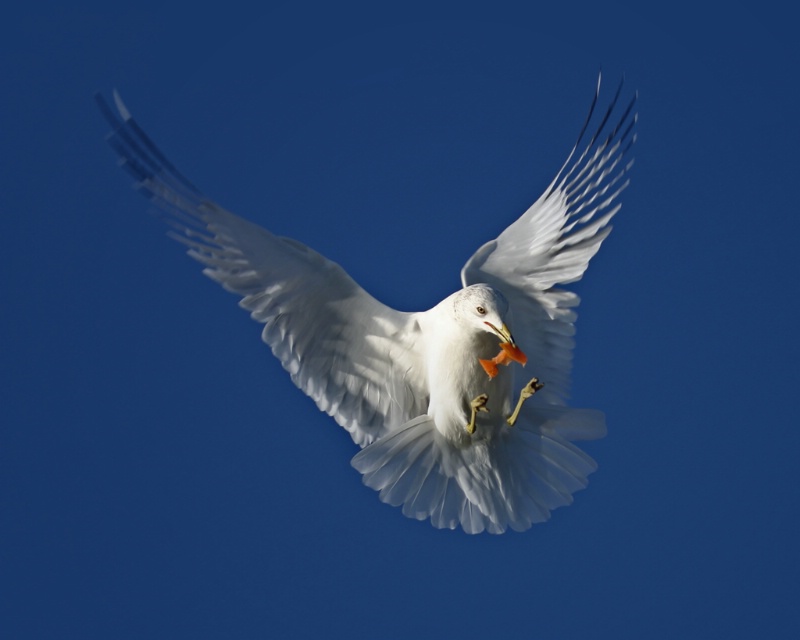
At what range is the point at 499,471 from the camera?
11297 mm

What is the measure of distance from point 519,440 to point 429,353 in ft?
2.74

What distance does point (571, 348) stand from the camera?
11.7m

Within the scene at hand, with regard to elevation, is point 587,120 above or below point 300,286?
above

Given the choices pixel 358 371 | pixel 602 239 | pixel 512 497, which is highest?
pixel 602 239

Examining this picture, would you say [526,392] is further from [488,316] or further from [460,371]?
[488,316]

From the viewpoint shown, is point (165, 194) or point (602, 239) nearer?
point (165, 194)

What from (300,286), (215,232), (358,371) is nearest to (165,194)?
(215,232)

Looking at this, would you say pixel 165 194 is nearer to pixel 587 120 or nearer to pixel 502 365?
pixel 502 365

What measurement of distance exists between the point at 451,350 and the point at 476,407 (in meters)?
0.40

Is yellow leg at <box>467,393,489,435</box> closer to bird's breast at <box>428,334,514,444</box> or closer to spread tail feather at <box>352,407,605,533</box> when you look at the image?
bird's breast at <box>428,334,514,444</box>

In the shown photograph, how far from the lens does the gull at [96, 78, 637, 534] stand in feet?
35.2

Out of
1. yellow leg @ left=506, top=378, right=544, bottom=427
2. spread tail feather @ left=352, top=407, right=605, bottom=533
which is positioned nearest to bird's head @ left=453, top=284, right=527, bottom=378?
yellow leg @ left=506, top=378, right=544, bottom=427

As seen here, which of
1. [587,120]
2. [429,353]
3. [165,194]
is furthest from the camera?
[587,120]

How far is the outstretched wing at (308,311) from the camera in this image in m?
10.5
